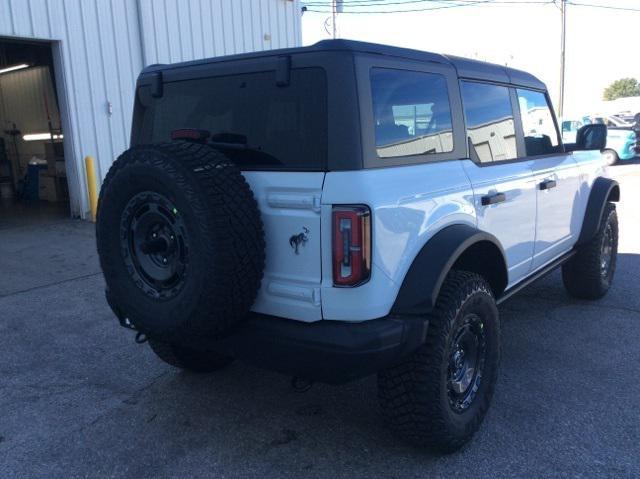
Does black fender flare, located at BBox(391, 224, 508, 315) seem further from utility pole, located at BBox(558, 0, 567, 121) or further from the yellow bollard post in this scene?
utility pole, located at BBox(558, 0, 567, 121)

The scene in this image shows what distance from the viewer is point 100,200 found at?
2.87 metres

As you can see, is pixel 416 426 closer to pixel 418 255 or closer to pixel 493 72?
pixel 418 255

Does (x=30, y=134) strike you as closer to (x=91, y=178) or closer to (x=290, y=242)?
(x=91, y=178)

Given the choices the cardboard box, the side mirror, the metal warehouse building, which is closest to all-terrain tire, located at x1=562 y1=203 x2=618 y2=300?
the side mirror

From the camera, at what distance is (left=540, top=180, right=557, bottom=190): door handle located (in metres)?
3.86

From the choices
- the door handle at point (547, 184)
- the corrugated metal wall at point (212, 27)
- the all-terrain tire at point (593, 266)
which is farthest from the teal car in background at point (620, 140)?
the door handle at point (547, 184)

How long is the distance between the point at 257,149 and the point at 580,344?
9.53 feet

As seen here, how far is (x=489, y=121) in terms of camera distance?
353 centimetres

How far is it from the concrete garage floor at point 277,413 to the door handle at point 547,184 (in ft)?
3.81

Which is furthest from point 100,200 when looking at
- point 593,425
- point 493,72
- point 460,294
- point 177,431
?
point 593,425

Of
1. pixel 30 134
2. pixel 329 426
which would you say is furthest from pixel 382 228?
pixel 30 134

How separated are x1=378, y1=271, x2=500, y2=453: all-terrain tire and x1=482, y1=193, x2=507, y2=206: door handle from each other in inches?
18.4

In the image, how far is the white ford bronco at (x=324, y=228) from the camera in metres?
2.41

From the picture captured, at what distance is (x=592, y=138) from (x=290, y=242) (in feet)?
11.0
